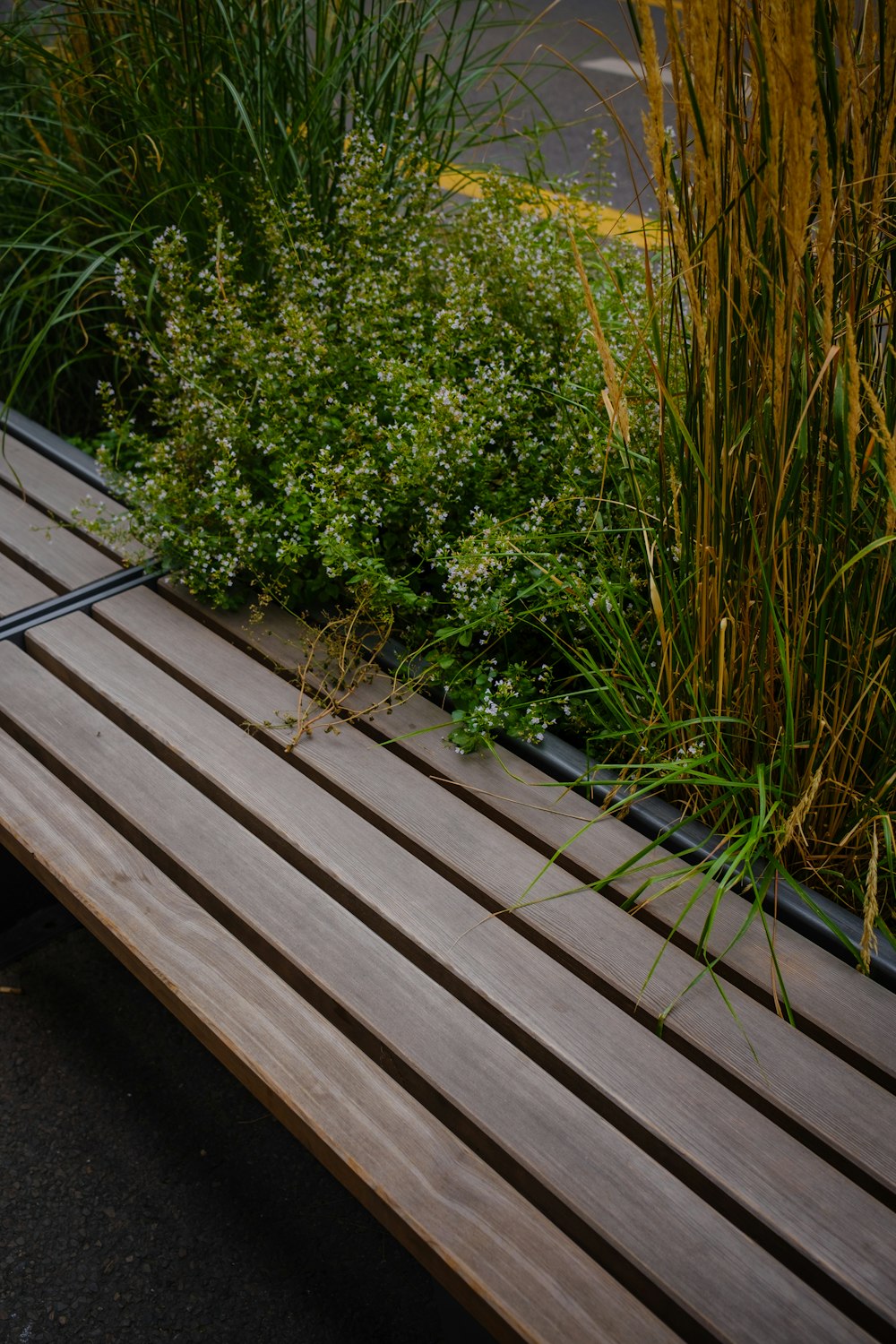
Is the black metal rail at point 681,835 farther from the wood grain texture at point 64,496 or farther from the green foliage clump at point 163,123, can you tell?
the green foliage clump at point 163,123

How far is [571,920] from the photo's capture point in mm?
1500

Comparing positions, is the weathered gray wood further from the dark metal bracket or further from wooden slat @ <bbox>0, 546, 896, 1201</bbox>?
the dark metal bracket

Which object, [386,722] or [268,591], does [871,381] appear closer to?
[386,722]

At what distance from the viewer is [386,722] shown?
5.95 feet

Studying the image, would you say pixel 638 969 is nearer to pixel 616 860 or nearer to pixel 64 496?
pixel 616 860

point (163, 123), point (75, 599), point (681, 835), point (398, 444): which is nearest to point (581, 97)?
point (163, 123)

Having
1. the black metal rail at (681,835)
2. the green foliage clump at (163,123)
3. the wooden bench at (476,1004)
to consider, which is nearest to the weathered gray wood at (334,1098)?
the wooden bench at (476,1004)

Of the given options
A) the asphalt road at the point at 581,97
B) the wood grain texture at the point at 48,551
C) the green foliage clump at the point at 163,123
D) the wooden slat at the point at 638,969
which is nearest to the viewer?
the wooden slat at the point at 638,969

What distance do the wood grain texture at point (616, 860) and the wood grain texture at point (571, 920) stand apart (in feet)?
0.10

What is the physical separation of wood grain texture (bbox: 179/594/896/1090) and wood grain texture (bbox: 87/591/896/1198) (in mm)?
32

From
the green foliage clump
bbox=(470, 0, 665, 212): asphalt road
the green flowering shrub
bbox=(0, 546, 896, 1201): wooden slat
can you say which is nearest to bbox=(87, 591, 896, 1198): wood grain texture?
bbox=(0, 546, 896, 1201): wooden slat

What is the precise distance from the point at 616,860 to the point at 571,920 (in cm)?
14

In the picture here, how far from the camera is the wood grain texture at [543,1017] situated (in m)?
1.18

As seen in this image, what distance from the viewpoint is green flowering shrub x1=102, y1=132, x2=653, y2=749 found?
6.15 feet
